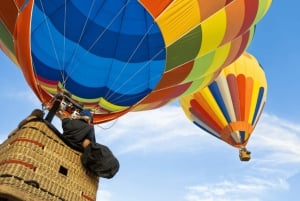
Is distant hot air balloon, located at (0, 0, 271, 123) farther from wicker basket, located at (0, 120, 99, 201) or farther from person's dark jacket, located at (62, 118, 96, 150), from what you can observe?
wicker basket, located at (0, 120, 99, 201)

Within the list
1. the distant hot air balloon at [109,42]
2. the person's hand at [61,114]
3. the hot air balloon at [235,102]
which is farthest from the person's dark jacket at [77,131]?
the hot air balloon at [235,102]

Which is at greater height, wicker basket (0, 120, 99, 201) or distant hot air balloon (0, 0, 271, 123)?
distant hot air balloon (0, 0, 271, 123)

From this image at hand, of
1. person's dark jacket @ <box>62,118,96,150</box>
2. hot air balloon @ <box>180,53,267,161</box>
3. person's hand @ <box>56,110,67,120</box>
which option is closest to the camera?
person's dark jacket @ <box>62,118,96,150</box>

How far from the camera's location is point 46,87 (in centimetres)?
546

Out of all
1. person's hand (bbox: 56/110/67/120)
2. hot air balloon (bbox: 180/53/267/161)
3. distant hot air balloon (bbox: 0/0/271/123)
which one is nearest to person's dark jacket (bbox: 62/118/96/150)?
person's hand (bbox: 56/110/67/120)

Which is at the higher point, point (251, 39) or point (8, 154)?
point (251, 39)

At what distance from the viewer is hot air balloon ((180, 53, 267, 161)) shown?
1030 centimetres

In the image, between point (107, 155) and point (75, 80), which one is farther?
point (75, 80)

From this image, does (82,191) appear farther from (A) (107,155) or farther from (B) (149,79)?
(B) (149,79)

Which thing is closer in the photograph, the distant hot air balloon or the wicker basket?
the wicker basket

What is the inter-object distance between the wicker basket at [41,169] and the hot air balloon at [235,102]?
758 cm

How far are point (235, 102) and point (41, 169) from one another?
319 inches

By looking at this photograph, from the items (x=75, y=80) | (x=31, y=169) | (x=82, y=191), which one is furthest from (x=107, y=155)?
(x=75, y=80)

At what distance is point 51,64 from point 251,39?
3820mm
